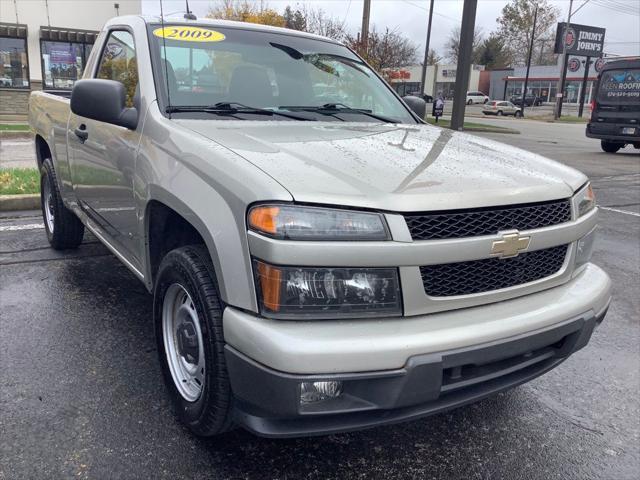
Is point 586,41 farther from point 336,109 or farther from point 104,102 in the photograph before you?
point 104,102

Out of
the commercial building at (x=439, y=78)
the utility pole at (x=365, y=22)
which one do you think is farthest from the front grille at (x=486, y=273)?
the commercial building at (x=439, y=78)

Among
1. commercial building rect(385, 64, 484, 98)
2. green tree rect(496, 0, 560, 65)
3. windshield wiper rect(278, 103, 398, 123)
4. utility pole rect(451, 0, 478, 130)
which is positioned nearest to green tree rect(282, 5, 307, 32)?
utility pole rect(451, 0, 478, 130)

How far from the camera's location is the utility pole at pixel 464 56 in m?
10.0

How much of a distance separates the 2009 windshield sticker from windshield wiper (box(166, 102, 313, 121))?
19.3 inches

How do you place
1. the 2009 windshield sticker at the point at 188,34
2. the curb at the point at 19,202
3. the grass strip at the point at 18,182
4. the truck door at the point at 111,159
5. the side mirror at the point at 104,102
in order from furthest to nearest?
the grass strip at the point at 18,182
the curb at the point at 19,202
the 2009 windshield sticker at the point at 188,34
the truck door at the point at 111,159
the side mirror at the point at 104,102

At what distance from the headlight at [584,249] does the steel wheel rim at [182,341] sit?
169 centimetres

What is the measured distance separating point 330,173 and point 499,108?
54.1 m

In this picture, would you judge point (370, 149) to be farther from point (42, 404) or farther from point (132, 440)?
point (42, 404)

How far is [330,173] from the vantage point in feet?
6.89

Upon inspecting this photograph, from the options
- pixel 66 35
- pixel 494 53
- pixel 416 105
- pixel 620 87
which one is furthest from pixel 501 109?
pixel 416 105

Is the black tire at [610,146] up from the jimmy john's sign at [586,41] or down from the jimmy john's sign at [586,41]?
down

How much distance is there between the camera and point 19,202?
6594 millimetres

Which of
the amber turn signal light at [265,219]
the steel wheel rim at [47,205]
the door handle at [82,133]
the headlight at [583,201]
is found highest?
Result: the door handle at [82,133]

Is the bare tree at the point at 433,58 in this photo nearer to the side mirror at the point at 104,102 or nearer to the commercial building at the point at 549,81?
the commercial building at the point at 549,81
